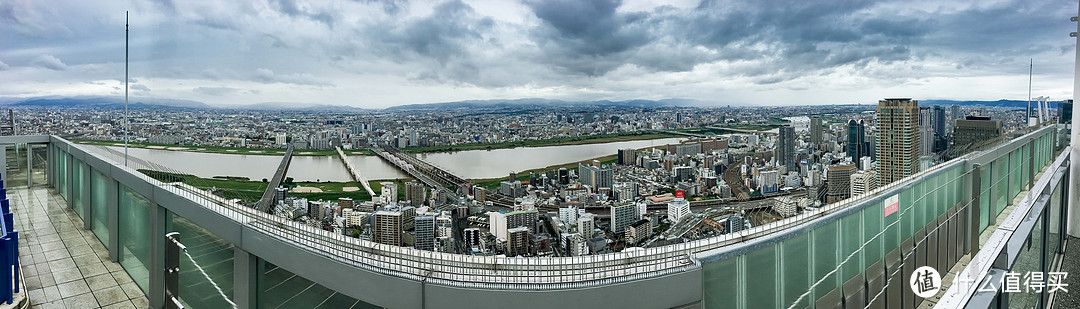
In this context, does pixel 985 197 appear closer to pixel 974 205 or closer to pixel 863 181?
pixel 974 205

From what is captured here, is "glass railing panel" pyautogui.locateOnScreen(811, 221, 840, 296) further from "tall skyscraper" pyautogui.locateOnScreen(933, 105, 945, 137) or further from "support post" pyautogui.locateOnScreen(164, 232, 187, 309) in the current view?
"tall skyscraper" pyautogui.locateOnScreen(933, 105, 945, 137)

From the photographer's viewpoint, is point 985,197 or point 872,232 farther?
point 985,197

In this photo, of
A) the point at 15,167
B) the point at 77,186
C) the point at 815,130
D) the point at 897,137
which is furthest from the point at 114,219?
the point at 815,130

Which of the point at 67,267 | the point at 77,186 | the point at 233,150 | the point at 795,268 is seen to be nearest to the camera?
the point at 795,268

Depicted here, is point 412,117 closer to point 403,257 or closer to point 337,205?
point 337,205

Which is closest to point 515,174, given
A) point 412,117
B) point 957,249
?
point 412,117

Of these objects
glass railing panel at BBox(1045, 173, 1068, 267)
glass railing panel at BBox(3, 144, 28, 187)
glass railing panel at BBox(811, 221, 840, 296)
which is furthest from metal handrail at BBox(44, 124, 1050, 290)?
glass railing panel at BBox(3, 144, 28, 187)
